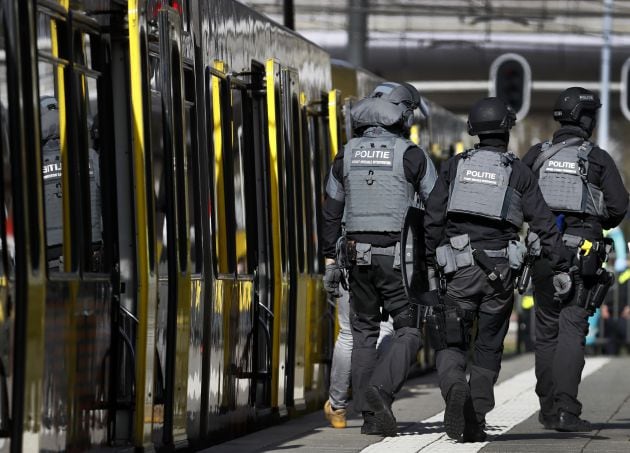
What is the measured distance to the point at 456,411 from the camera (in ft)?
30.4

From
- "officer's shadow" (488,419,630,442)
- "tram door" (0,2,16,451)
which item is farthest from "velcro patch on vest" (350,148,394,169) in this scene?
"tram door" (0,2,16,451)

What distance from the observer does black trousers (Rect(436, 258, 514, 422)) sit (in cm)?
966

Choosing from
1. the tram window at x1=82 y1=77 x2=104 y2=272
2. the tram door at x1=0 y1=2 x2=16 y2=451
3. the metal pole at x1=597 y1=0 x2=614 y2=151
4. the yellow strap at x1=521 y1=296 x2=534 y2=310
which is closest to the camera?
the tram door at x1=0 y1=2 x2=16 y2=451

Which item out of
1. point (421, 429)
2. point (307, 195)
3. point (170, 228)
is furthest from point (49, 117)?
point (307, 195)

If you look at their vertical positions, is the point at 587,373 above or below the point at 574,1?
below

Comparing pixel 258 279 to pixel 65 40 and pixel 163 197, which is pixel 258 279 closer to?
pixel 163 197

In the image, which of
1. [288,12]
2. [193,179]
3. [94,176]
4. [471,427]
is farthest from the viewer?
[288,12]

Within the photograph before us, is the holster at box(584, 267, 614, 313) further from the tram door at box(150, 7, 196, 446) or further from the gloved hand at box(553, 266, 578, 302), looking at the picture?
the tram door at box(150, 7, 196, 446)

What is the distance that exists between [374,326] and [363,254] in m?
0.43

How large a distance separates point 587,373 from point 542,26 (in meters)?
29.3

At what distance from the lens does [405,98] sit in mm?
10203

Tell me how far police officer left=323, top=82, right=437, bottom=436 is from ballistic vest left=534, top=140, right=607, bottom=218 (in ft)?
2.83

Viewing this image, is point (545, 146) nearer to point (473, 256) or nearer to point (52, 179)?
point (473, 256)

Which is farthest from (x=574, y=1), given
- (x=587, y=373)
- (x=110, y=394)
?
(x=110, y=394)
